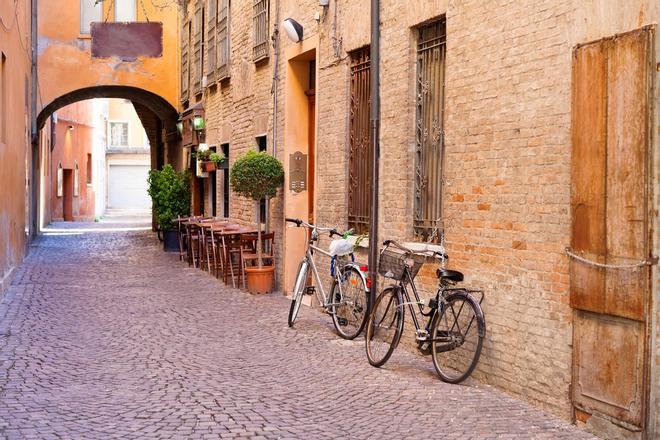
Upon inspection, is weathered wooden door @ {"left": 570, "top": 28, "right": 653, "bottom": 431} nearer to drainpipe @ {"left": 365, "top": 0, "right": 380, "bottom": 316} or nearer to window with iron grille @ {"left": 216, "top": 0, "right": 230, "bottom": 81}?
drainpipe @ {"left": 365, "top": 0, "right": 380, "bottom": 316}

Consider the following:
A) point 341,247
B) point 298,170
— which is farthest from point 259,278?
point 341,247

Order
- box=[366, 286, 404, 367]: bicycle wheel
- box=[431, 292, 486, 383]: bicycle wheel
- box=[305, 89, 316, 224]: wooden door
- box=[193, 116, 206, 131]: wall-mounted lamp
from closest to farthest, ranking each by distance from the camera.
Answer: box=[431, 292, 486, 383]: bicycle wheel
box=[366, 286, 404, 367]: bicycle wheel
box=[305, 89, 316, 224]: wooden door
box=[193, 116, 206, 131]: wall-mounted lamp

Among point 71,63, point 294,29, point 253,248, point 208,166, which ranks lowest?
point 253,248

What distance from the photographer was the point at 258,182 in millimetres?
12578

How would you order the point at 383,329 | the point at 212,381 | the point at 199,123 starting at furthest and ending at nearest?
the point at 199,123, the point at 383,329, the point at 212,381

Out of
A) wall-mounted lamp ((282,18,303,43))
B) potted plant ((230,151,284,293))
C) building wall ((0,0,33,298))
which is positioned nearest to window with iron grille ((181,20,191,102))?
building wall ((0,0,33,298))

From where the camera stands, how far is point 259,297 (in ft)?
41.1

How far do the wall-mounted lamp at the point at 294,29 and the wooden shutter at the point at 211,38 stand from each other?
19.8 ft

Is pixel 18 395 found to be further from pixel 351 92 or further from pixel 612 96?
pixel 351 92

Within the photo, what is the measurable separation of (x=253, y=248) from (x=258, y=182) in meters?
1.62

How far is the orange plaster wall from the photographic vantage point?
21.6 meters

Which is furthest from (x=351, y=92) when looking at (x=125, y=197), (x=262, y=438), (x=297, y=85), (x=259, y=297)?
(x=125, y=197)

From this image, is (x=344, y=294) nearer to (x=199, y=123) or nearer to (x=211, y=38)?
(x=211, y=38)

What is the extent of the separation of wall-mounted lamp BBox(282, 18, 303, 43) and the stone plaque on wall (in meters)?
1.52
